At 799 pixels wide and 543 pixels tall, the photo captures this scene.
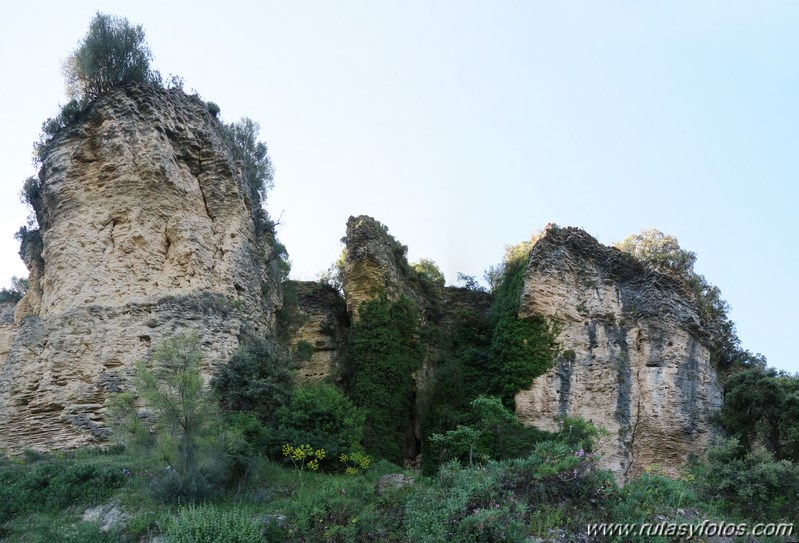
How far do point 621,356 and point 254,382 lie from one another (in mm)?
11914

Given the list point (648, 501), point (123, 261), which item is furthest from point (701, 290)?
point (123, 261)

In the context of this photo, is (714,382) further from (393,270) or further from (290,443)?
(290,443)

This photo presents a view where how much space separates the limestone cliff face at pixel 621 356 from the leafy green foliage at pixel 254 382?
25.1 ft

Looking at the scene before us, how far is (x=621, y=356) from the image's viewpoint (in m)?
23.2

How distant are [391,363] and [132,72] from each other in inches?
489

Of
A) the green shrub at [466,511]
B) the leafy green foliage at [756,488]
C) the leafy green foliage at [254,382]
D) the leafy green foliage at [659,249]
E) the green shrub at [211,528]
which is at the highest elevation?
the leafy green foliage at [659,249]

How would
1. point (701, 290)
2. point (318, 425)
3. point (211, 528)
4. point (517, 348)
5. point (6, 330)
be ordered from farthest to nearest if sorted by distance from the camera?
point (701, 290)
point (6, 330)
point (517, 348)
point (318, 425)
point (211, 528)

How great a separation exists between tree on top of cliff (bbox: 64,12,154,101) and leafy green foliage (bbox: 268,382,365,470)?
11950 mm

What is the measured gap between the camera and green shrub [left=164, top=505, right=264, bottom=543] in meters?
11.6

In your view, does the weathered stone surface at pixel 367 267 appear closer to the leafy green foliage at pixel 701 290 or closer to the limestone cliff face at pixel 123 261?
the limestone cliff face at pixel 123 261

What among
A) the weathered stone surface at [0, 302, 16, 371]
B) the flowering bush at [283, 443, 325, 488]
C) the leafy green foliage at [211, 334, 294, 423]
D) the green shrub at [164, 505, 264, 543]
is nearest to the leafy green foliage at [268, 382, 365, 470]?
the flowering bush at [283, 443, 325, 488]

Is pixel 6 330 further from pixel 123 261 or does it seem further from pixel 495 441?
pixel 495 441

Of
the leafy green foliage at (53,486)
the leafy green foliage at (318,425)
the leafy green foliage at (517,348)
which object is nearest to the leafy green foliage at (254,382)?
the leafy green foliage at (318,425)

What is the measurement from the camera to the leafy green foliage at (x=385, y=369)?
21391 millimetres
